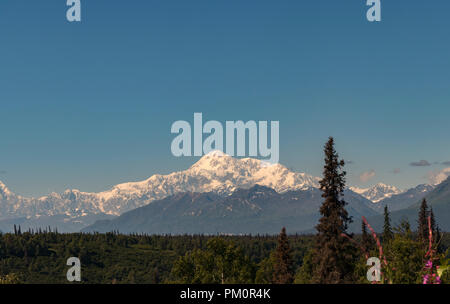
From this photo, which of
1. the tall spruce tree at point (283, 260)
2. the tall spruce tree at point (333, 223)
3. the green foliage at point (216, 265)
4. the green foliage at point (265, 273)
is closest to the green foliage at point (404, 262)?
the tall spruce tree at point (333, 223)

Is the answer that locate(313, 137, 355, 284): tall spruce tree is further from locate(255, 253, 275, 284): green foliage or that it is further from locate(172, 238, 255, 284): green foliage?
locate(172, 238, 255, 284): green foliage

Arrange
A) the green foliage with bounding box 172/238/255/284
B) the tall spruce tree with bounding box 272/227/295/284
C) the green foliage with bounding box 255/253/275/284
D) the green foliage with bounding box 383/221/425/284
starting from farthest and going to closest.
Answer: the green foliage with bounding box 172/238/255/284
the tall spruce tree with bounding box 272/227/295/284
the green foliage with bounding box 255/253/275/284
the green foliage with bounding box 383/221/425/284

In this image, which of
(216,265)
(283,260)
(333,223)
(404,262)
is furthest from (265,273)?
(404,262)

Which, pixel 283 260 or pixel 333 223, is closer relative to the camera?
pixel 333 223

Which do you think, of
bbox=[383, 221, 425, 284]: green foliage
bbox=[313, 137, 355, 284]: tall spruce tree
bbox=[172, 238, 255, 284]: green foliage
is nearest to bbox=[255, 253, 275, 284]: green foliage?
bbox=[172, 238, 255, 284]: green foliage

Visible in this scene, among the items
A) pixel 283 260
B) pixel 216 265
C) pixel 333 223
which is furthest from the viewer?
pixel 216 265

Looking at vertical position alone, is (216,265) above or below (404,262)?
below

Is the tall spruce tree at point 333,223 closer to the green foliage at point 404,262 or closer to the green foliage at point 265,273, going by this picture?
the green foliage at point 404,262

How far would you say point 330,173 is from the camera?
55531 mm

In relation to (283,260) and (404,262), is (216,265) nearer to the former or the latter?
(283,260)
